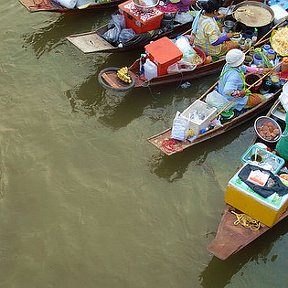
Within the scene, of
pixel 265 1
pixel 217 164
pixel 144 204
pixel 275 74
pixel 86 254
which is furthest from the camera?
pixel 265 1

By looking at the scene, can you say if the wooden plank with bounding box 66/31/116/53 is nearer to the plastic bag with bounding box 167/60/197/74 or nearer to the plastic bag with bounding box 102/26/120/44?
the plastic bag with bounding box 102/26/120/44

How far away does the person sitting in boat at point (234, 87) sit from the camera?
316 inches

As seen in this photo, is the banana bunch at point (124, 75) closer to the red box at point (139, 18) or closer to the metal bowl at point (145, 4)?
the red box at point (139, 18)

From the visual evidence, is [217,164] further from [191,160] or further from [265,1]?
[265,1]

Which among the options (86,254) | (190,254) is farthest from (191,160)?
(86,254)

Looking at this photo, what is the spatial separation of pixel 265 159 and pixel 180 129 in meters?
1.50

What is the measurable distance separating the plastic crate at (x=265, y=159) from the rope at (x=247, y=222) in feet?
2.96

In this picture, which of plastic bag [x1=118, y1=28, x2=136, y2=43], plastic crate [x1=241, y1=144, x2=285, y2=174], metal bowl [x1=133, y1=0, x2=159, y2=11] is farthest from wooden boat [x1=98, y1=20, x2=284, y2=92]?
plastic crate [x1=241, y1=144, x2=285, y2=174]

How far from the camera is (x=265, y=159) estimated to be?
759 cm

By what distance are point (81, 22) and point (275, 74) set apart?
474cm

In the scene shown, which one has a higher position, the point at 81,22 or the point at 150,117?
the point at 81,22

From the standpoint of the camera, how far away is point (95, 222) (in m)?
7.56

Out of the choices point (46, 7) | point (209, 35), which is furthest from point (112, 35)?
point (209, 35)

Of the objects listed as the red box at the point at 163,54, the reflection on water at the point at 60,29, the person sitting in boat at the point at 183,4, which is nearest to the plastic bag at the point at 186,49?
the red box at the point at 163,54
